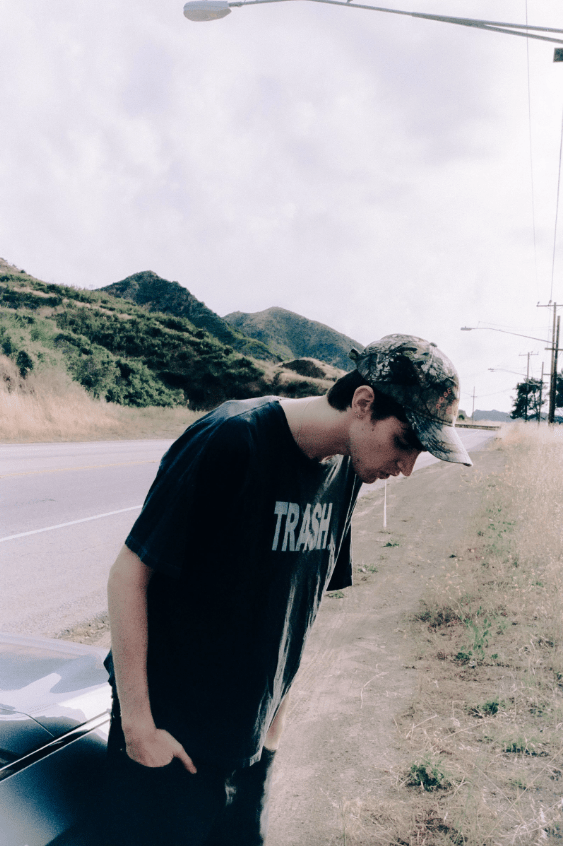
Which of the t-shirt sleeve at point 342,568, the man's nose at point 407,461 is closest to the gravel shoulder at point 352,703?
the t-shirt sleeve at point 342,568

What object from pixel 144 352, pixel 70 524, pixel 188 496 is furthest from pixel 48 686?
pixel 144 352

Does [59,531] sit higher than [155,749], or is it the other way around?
[155,749]

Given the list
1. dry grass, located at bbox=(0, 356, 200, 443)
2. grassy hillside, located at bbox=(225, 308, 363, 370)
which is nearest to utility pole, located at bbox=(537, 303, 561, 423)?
dry grass, located at bbox=(0, 356, 200, 443)

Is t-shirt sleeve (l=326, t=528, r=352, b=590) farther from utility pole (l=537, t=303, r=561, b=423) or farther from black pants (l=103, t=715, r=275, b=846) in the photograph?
utility pole (l=537, t=303, r=561, b=423)

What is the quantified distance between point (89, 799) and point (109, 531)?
610 cm

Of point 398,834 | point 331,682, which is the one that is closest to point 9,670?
point 398,834

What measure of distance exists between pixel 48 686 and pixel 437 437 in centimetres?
126

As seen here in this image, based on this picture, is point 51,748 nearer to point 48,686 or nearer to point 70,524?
point 48,686

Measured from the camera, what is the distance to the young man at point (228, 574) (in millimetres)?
1156

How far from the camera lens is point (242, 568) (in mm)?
1220

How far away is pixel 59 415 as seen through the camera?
2191 cm

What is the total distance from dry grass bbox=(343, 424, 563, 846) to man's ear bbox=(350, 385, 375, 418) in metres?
1.81

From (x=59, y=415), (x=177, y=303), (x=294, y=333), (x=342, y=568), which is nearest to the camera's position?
(x=342, y=568)

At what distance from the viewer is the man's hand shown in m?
1.20
